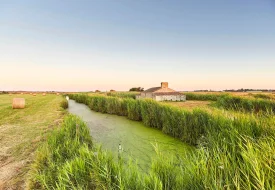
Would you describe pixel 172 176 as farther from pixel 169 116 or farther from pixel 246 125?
pixel 169 116

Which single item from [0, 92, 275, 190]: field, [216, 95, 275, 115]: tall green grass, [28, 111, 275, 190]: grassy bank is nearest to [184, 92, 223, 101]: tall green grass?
[216, 95, 275, 115]: tall green grass

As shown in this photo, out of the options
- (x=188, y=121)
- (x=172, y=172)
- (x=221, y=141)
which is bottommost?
(x=188, y=121)

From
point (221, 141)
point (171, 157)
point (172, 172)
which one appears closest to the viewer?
point (172, 172)

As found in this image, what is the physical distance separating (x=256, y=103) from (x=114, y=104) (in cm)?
1334

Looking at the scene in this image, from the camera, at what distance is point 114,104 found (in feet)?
53.5

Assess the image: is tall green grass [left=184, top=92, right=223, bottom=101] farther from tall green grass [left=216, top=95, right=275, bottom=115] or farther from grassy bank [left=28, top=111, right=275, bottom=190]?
grassy bank [left=28, top=111, right=275, bottom=190]

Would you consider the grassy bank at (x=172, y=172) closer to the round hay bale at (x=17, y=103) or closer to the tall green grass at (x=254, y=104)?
the tall green grass at (x=254, y=104)

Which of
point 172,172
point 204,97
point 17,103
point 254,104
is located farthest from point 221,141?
point 204,97

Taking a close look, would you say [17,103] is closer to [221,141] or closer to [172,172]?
[172,172]

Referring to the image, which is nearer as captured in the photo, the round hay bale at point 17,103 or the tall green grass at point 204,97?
the round hay bale at point 17,103

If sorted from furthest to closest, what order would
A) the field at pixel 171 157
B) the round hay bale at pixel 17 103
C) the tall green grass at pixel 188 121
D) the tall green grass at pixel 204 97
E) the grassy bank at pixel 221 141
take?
1. the tall green grass at pixel 204 97
2. the round hay bale at pixel 17 103
3. the tall green grass at pixel 188 121
4. the field at pixel 171 157
5. the grassy bank at pixel 221 141

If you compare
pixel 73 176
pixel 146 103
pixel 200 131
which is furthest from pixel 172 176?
pixel 146 103

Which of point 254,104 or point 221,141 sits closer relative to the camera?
point 221,141

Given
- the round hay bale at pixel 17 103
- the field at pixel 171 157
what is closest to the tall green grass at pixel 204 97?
the field at pixel 171 157
